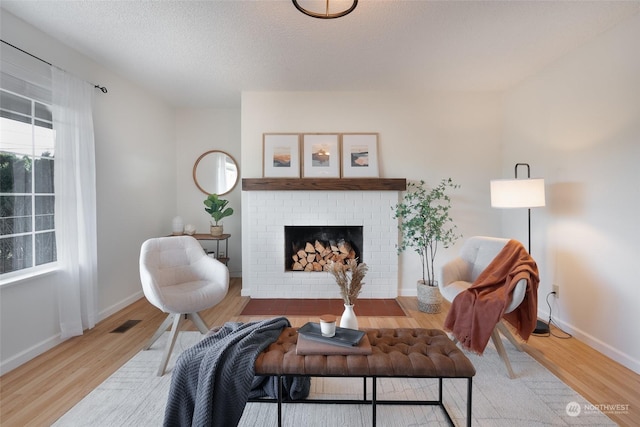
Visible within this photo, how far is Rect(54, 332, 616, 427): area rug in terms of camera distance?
1636 mm

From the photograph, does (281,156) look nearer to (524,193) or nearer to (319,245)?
(319,245)

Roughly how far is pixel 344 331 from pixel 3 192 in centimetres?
249

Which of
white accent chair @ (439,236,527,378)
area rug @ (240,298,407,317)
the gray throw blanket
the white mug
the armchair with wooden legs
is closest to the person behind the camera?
the gray throw blanket

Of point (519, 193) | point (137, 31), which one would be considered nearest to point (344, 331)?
point (519, 193)

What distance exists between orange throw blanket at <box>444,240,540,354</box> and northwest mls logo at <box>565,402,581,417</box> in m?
0.48

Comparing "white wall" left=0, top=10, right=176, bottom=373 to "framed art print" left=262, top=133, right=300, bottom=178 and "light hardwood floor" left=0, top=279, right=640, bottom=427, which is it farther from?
"framed art print" left=262, top=133, right=300, bottom=178

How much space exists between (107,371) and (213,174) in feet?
9.41

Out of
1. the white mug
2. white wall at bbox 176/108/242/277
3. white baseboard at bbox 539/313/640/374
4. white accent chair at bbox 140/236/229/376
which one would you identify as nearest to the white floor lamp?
white baseboard at bbox 539/313/640/374

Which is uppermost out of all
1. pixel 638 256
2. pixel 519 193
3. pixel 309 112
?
pixel 309 112

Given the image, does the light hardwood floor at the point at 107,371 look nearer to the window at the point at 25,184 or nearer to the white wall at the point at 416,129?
the window at the point at 25,184

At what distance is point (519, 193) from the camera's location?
8.42 ft

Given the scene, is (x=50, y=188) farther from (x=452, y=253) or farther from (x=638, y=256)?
(x=638, y=256)

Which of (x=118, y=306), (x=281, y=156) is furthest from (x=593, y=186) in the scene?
(x=118, y=306)

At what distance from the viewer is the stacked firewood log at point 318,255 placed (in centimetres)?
383
